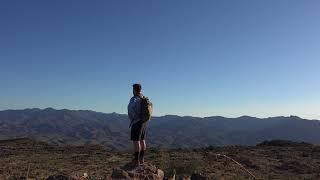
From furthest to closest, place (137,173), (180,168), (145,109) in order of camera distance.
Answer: (180,168) < (145,109) < (137,173)

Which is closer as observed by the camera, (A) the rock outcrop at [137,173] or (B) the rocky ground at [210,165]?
(A) the rock outcrop at [137,173]

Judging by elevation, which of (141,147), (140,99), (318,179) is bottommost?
(318,179)

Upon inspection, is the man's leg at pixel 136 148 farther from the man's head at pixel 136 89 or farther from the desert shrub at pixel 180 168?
the desert shrub at pixel 180 168

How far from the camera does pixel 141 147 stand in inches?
527

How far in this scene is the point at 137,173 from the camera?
12.8 m

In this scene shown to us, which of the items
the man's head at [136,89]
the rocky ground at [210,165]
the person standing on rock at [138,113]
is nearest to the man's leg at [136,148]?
the person standing on rock at [138,113]

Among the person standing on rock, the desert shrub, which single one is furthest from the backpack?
the desert shrub

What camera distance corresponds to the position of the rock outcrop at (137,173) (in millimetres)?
12329

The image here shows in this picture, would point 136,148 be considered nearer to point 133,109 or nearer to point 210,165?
point 133,109

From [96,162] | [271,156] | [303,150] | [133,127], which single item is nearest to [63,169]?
[96,162]

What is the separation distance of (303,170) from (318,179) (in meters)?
4.23

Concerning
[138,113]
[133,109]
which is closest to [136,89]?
[133,109]

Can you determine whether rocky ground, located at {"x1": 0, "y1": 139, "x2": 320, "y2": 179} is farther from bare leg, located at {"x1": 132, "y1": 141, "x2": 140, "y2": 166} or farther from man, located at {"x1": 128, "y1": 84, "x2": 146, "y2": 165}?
man, located at {"x1": 128, "y1": 84, "x2": 146, "y2": 165}

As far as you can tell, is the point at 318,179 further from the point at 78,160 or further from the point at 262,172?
the point at 78,160
